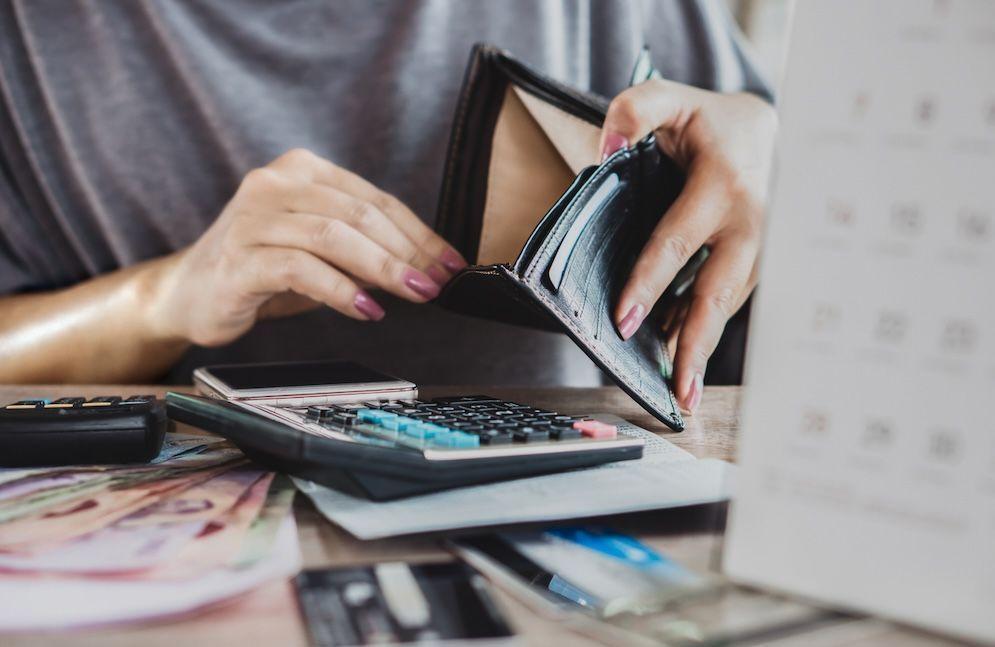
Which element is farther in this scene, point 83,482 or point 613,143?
point 613,143

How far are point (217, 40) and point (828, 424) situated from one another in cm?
94

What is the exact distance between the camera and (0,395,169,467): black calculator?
15.1 inches

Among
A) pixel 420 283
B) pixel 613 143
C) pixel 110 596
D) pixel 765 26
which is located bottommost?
pixel 110 596

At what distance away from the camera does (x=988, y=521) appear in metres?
0.23

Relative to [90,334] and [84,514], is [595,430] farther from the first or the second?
[90,334]

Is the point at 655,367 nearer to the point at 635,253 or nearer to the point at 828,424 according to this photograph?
the point at 635,253

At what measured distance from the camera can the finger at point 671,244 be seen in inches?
19.0

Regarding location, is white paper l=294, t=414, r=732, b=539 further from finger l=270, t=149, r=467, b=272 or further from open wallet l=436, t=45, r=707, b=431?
finger l=270, t=149, r=467, b=272

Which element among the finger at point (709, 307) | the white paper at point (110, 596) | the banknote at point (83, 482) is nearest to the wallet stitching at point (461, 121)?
the finger at point (709, 307)

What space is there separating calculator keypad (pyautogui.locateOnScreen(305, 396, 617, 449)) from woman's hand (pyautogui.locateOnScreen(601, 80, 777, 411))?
99mm

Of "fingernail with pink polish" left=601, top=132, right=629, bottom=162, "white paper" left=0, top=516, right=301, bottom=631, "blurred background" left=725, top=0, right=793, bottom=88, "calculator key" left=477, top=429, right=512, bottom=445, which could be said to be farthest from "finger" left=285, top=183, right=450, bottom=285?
"blurred background" left=725, top=0, right=793, bottom=88

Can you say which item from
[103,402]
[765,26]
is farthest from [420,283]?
[765,26]

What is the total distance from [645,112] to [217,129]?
611mm

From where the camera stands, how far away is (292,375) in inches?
20.9
